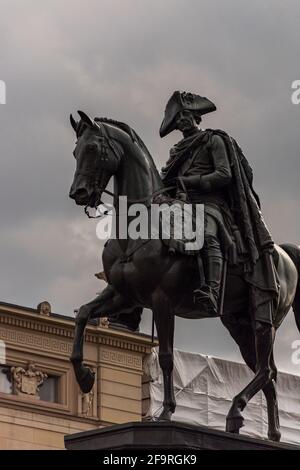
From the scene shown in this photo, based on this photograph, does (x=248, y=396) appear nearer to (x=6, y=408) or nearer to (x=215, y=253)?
(x=215, y=253)

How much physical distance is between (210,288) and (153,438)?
2.01 metres

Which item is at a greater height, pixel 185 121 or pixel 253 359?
pixel 185 121

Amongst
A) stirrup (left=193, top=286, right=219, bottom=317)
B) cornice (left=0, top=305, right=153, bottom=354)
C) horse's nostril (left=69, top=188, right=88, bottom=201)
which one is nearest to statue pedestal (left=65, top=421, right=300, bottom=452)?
stirrup (left=193, top=286, right=219, bottom=317)

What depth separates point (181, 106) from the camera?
21578mm

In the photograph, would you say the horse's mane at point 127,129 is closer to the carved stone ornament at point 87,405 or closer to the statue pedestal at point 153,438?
the statue pedestal at point 153,438

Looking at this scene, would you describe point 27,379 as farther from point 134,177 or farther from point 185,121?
point 134,177

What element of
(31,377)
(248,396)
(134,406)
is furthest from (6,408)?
(248,396)

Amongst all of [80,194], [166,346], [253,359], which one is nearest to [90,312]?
[166,346]

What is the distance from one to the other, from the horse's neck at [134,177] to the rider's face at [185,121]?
44.9 inches
